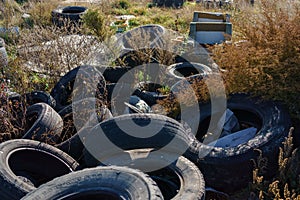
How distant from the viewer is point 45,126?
4734 millimetres

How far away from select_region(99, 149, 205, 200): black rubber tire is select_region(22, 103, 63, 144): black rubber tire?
1.06 metres

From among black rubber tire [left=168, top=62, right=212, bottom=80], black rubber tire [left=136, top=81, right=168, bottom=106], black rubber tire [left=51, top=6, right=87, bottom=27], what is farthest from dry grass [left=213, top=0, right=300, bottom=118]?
black rubber tire [left=51, top=6, right=87, bottom=27]

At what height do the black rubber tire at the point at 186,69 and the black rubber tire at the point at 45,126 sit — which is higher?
the black rubber tire at the point at 186,69

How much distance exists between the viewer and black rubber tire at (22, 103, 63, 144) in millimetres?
4680

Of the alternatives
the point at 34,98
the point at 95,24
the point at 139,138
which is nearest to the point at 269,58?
the point at 139,138

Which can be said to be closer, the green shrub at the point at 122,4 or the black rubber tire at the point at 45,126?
the black rubber tire at the point at 45,126

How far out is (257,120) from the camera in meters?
5.02

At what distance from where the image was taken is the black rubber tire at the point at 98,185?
3271mm

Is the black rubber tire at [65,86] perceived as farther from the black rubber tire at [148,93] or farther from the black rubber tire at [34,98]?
the black rubber tire at [148,93]

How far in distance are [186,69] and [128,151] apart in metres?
2.98

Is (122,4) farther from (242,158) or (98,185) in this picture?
(98,185)

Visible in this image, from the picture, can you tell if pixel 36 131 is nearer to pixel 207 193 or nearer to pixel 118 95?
pixel 118 95

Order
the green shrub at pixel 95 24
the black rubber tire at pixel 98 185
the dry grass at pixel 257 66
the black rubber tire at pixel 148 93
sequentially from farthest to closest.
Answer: the green shrub at pixel 95 24 → the black rubber tire at pixel 148 93 → the dry grass at pixel 257 66 → the black rubber tire at pixel 98 185

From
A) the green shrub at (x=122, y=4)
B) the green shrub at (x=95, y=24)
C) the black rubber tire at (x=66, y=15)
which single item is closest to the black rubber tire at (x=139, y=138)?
the green shrub at (x=95, y=24)
